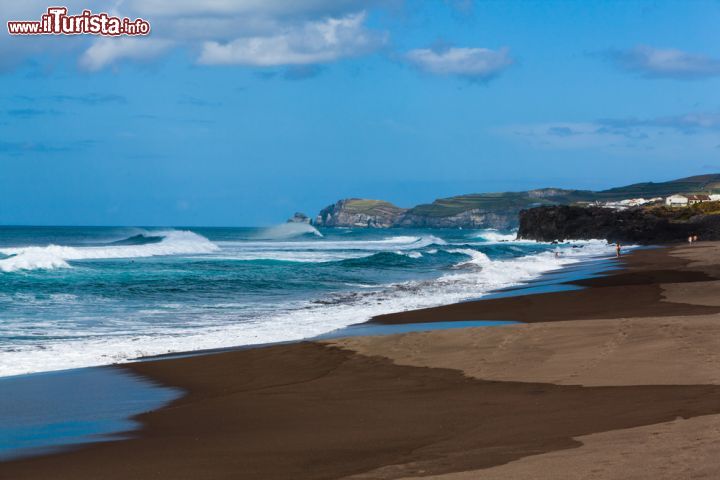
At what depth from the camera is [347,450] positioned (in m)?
6.89

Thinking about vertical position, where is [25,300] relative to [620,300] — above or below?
above

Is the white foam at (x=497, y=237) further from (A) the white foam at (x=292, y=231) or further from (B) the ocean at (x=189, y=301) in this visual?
(B) the ocean at (x=189, y=301)

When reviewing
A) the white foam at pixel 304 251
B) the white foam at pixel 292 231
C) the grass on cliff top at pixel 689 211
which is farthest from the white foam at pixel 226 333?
the white foam at pixel 292 231

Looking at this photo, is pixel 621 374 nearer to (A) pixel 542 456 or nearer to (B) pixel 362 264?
(A) pixel 542 456

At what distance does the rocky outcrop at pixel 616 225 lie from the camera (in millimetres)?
80062

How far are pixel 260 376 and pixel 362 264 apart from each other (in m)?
32.7

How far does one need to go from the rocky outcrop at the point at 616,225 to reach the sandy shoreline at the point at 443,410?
71876 millimetres

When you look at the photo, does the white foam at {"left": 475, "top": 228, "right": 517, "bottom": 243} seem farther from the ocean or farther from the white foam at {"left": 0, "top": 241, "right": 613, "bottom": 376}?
the white foam at {"left": 0, "top": 241, "right": 613, "bottom": 376}

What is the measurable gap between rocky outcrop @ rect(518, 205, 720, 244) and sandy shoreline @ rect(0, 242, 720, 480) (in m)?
71.9

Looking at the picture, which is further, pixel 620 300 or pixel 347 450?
pixel 620 300

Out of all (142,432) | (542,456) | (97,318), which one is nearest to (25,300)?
(97,318)

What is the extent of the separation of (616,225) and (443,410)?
288ft

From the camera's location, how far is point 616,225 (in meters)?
90.8

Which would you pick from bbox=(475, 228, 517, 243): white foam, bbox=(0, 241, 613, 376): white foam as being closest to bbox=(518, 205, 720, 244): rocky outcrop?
bbox=(475, 228, 517, 243): white foam
